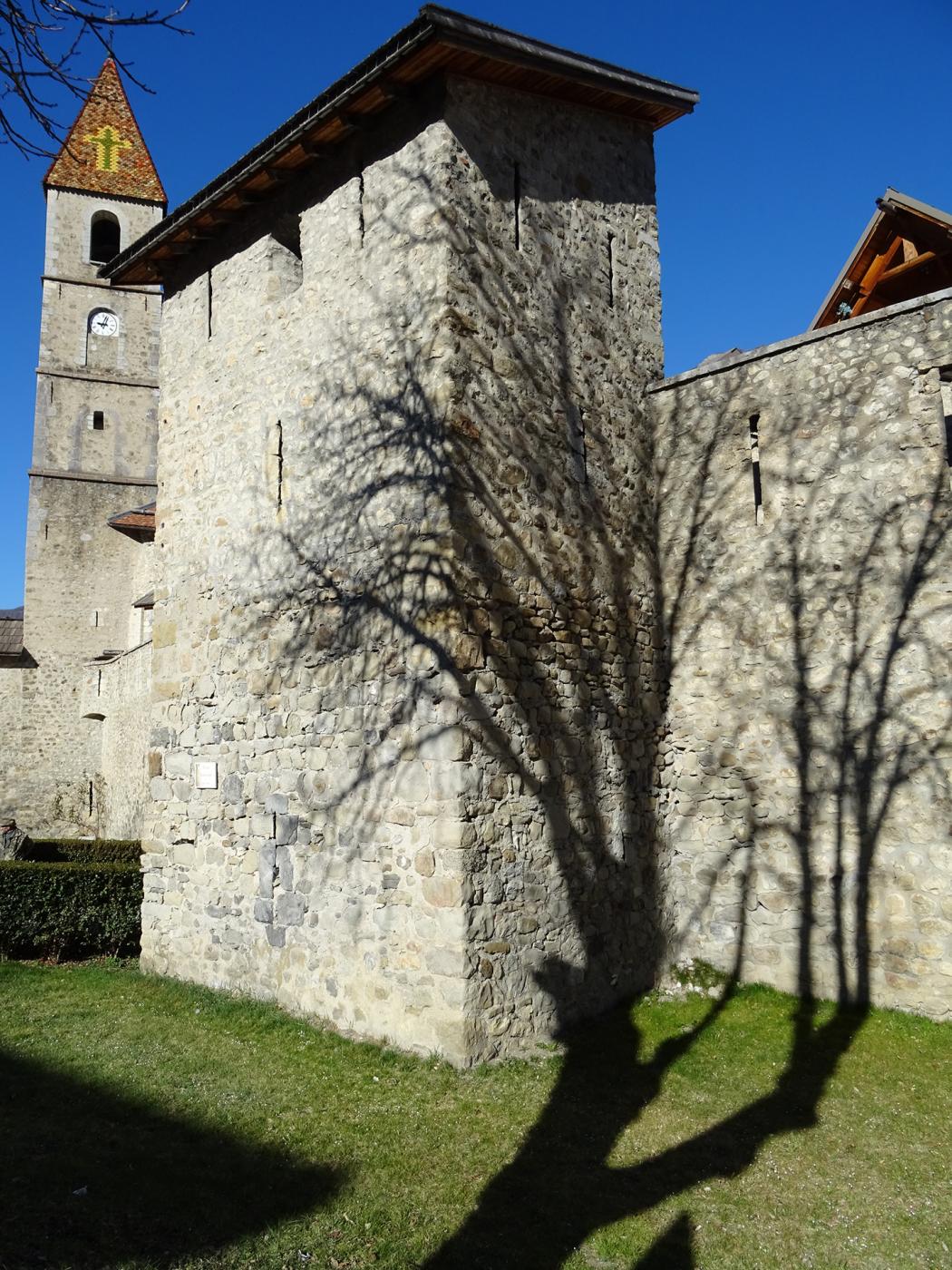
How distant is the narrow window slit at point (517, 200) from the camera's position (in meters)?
7.04

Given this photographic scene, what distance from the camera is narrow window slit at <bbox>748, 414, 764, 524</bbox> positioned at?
759cm

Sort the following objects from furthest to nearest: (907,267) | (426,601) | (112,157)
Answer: (112,157)
(907,267)
(426,601)

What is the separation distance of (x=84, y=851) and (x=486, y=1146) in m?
11.0

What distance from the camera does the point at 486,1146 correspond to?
4.89 metres

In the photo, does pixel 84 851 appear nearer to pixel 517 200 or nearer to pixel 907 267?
pixel 517 200

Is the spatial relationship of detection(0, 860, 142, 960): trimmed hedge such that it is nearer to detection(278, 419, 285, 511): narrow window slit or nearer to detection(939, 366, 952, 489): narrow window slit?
detection(278, 419, 285, 511): narrow window slit

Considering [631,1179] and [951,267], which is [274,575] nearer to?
[631,1179]

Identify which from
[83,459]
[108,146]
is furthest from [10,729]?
[108,146]

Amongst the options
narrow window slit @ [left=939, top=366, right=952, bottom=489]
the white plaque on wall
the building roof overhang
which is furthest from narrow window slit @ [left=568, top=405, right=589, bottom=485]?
the building roof overhang

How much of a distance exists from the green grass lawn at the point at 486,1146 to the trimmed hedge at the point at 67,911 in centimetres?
257

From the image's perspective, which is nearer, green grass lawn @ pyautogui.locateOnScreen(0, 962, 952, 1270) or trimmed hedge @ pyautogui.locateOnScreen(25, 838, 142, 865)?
green grass lawn @ pyautogui.locateOnScreen(0, 962, 952, 1270)

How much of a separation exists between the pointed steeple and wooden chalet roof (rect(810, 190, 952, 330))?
2505 cm

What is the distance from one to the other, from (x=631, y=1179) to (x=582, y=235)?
6.72 metres

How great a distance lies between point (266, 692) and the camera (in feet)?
24.3
